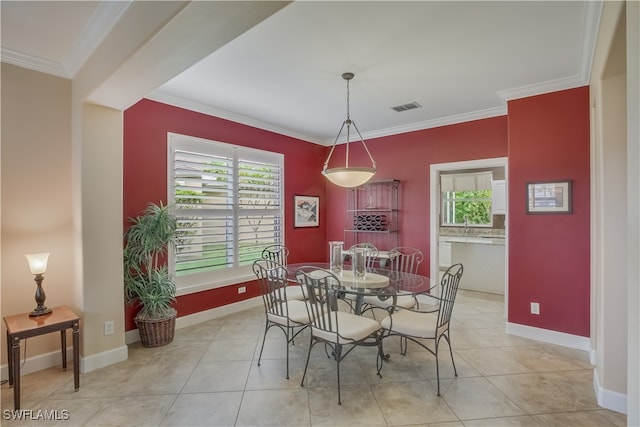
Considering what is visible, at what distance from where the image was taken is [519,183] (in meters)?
3.50

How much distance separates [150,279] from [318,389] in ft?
6.88

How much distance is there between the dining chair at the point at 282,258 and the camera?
3.48 metres

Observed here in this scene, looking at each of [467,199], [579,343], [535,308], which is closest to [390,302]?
[535,308]

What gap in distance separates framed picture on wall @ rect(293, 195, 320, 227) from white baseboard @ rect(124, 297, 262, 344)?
1.49m

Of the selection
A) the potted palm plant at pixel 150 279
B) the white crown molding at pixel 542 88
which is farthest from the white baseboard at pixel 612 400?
the potted palm plant at pixel 150 279

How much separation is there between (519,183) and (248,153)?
3598 mm

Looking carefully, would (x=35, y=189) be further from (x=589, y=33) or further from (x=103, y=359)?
(x=589, y=33)

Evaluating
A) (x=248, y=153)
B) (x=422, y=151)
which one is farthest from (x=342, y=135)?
(x=248, y=153)

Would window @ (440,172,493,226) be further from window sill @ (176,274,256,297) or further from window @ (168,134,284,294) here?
window sill @ (176,274,256,297)

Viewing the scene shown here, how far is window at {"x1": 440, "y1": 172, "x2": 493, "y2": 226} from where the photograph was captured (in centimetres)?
628

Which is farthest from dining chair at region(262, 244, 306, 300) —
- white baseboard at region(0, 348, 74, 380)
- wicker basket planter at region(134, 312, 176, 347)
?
white baseboard at region(0, 348, 74, 380)

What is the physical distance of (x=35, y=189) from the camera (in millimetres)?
2689

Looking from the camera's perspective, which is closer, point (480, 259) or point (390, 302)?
point (390, 302)

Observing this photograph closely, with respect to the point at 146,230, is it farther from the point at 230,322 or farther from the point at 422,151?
the point at 422,151
